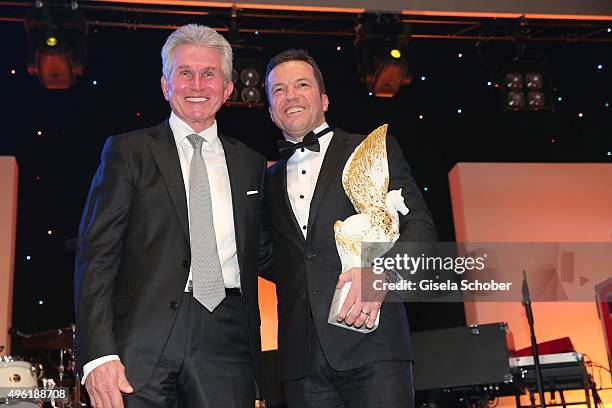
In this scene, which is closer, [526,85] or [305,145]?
[305,145]

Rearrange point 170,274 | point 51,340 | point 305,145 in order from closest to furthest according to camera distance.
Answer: point 170,274 < point 305,145 < point 51,340

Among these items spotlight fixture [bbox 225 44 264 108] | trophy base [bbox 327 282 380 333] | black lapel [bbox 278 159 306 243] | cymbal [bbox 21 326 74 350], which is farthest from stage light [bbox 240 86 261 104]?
trophy base [bbox 327 282 380 333]

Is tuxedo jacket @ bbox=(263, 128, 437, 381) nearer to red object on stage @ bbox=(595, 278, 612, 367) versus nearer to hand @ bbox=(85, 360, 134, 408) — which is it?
hand @ bbox=(85, 360, 134, 408)

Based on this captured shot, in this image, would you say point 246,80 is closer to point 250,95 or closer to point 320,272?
point 250,95

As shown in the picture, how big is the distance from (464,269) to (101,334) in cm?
133

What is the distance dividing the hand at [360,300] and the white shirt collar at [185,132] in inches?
25.5

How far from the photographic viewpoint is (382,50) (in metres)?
6.95

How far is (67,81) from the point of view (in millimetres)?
6703

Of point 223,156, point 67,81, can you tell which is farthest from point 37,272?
point 223,156

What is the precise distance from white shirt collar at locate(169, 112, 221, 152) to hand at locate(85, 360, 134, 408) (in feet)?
2.56

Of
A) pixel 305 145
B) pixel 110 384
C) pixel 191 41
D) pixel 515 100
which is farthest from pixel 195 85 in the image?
pixel 515 100

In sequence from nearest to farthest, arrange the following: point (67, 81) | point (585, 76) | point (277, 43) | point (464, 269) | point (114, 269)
A: point (114, 269), point (464, 269), point (67, 81), point (277, 43), point (585, 76)

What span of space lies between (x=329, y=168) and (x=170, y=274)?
67cm

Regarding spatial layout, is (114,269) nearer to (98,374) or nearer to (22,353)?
(98,374)
